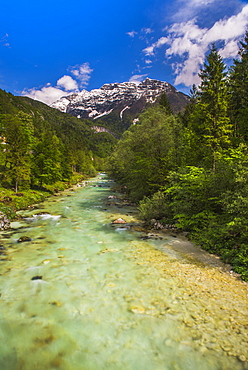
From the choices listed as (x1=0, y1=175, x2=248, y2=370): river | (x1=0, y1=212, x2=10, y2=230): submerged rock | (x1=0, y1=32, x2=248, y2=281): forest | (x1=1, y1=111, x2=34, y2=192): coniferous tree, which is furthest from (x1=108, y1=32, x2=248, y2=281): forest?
(x1=1, y1=111, x2=34, y2=192): coniferous tree

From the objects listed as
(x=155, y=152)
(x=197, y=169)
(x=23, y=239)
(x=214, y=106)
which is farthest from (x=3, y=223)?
(x=214, y=106)

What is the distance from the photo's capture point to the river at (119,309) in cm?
537

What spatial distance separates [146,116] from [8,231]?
22960mm

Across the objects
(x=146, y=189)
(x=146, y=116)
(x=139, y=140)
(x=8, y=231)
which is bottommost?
(x=8, y=231)

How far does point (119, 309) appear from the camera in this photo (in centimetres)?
721

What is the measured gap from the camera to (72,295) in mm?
8039

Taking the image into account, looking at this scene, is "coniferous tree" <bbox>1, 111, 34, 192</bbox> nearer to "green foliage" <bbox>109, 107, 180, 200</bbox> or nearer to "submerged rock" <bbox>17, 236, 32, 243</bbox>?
"green foliage" <bbox>109, 107, 180, 200</bbox>

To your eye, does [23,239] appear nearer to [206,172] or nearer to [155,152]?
[206,172]

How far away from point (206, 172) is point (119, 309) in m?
12.8

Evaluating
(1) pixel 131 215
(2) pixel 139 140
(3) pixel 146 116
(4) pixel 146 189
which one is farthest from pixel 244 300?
(3) pixel 146 116

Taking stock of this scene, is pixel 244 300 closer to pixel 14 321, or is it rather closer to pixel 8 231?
pixel 14 321

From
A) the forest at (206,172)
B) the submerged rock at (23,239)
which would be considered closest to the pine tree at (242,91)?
the forest at (206,172)

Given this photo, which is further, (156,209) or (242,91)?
(242,91)

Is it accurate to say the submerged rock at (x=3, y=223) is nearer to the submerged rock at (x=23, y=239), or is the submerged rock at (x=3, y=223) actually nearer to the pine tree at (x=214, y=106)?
the submerged rock at (x=23, y=239)
